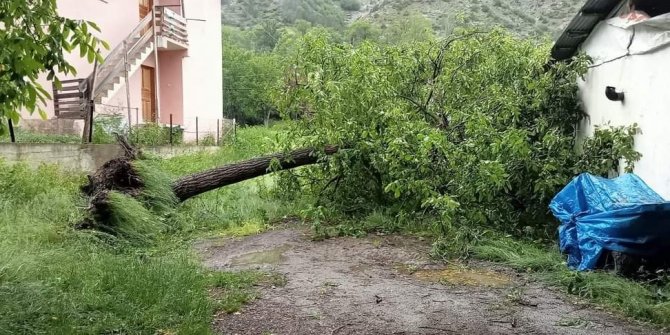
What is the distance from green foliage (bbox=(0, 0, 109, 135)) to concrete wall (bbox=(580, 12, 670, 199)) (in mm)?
5880

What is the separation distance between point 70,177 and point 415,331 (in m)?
8.42

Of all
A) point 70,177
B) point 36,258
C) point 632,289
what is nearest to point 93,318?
point 36,258

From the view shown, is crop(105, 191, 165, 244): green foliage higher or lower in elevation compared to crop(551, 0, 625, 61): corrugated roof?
lower

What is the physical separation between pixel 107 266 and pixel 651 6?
7.49 meters

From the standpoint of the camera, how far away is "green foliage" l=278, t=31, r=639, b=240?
737cm

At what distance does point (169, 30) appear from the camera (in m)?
18.0

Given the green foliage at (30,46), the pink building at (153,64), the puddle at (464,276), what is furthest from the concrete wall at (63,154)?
the green foliage at (30,46)

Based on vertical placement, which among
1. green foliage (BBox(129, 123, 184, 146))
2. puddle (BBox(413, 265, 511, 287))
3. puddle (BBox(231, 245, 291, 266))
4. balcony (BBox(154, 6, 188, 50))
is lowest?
puddle (BBox(231, 245, 291, 266))

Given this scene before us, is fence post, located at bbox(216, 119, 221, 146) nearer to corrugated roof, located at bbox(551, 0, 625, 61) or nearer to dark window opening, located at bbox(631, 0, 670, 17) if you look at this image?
corrugated roof, located at bbox(551, 0, 625, 61)

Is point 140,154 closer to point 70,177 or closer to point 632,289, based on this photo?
point 70,177

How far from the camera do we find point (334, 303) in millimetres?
4922

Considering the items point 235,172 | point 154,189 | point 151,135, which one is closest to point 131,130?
point 151,135

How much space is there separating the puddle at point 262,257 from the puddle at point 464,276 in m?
1.82

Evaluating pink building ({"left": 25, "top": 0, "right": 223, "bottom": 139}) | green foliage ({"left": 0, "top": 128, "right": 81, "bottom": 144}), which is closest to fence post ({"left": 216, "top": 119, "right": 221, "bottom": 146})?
pink building ({"left": 25, "top": 0, "right": 223, "bottom": 139})
